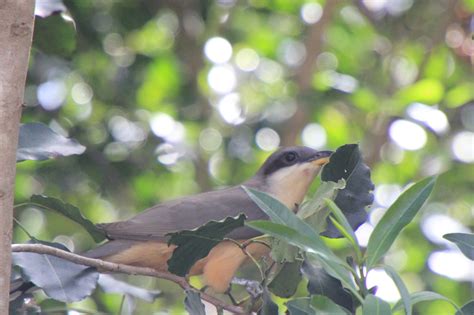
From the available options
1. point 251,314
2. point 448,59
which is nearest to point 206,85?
point 448,59

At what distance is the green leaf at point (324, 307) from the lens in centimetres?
267

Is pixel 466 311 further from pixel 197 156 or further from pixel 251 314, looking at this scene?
pixel 197 156

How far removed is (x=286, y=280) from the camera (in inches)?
131

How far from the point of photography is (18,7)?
2.99 metres

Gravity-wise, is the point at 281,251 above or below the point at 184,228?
above

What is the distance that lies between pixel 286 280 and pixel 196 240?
1.06 feet

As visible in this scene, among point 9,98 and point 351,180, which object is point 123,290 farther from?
point 9,98

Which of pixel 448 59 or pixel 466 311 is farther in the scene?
pixel 448 59

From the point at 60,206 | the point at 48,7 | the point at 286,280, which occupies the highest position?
the point at 48,7

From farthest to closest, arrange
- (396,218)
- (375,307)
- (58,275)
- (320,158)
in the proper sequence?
(320,158)
(58,275)
(396,218)
(375,307)

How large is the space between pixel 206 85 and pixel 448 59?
6.48 feet

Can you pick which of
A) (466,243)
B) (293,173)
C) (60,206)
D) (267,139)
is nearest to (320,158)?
(293,173)

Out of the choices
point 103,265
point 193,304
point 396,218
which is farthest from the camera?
point 103,265

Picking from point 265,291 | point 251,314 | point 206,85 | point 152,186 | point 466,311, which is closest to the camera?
point 466,311
